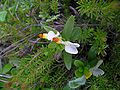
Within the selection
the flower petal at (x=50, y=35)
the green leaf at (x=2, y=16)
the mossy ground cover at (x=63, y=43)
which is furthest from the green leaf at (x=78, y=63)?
the green leaf at (x=2, y=16)

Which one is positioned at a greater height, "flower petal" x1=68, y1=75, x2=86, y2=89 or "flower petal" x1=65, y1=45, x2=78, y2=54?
"flower petal" x1=65, y1=45, x2=78, y2=54

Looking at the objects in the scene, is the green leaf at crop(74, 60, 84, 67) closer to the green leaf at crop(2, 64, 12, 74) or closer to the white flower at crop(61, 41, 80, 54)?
the white flower at crop(61, 41, 80, 54)

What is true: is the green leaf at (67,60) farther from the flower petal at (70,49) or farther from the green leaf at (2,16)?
the green leaf at (2,16)

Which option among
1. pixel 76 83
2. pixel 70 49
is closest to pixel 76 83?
pixel 76 83

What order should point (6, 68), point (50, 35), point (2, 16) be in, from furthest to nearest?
point (6, 68), point (2, 16), point (50, 35)

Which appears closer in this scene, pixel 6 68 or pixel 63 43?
pixel 63 43

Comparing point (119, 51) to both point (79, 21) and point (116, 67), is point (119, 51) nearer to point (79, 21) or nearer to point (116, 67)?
point (116, 67)

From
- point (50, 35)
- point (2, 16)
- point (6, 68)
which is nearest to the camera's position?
point (50, 35)

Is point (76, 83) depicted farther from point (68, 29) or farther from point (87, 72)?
point (68, 29)

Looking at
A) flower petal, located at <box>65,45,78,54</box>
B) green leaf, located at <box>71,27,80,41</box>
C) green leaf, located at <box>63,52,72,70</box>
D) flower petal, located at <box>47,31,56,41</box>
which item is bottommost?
green leaf, located at <box>63,52,72,70</box>

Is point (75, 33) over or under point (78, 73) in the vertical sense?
over

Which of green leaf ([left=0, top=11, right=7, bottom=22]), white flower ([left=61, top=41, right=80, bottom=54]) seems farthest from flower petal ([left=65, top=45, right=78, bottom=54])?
green leaf ([left=0, top=11, right=7, bottom=22])
